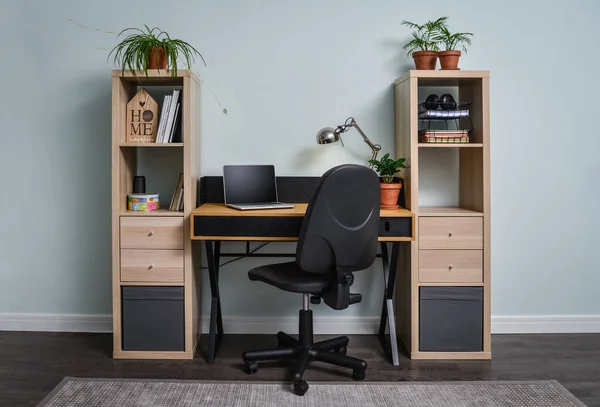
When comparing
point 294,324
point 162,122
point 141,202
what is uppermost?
point 162,122

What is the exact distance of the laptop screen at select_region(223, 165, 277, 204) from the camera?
9.69ft

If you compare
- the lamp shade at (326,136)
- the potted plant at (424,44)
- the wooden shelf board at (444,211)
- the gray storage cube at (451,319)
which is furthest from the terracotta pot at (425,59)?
the gray storage cube at (451,319)

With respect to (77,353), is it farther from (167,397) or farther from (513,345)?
(513,345)

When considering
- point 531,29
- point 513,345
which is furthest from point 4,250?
point 531,29

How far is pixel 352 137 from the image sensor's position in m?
3.16

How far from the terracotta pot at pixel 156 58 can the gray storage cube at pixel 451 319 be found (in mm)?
1784

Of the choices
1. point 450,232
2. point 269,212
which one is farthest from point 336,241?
point 450,232

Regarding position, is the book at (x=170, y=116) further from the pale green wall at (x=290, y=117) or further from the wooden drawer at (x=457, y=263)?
the wooden drawer at (x=457, y=263)

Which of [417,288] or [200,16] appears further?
[200,16]

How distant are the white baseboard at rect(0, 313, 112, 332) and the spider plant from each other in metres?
2.38

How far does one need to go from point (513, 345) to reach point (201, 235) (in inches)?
71.6

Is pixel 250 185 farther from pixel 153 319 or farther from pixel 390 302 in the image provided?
pixel 390 302

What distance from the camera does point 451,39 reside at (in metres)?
2.96

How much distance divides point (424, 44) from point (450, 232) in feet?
3.55
